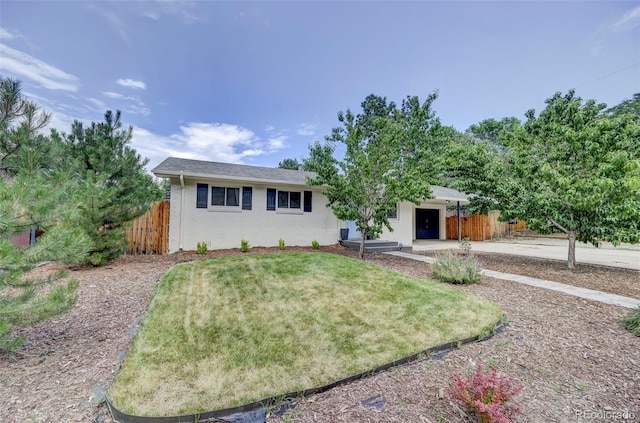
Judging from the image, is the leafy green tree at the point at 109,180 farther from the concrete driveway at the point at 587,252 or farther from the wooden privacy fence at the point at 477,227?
the wooden privacy fence at the point at 477,227

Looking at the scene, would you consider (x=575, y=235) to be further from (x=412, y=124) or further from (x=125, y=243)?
(x=125, y=243)

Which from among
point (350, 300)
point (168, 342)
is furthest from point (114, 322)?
point (350, 300)

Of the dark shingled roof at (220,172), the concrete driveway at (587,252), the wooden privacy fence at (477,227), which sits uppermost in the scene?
the dark shingled roof at (220,172)

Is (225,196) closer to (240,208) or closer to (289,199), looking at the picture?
(240,208)

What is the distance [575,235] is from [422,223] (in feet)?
35.5

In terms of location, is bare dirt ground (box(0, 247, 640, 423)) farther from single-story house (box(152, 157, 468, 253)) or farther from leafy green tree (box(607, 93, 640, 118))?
leafy green tree (box(607, 93, 640, 118))

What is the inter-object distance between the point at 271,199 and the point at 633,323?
9824 millimetres

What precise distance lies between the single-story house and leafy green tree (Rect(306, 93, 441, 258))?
8.63 feet

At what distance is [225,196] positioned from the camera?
409 inches

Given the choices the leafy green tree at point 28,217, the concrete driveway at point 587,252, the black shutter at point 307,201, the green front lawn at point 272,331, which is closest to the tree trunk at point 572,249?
the concrete driveway at point 587,252

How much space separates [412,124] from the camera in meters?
8.76

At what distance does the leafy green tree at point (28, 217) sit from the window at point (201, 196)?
618cm

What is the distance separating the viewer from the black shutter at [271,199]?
11016mm

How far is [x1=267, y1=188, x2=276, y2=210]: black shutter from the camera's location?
434 inches
